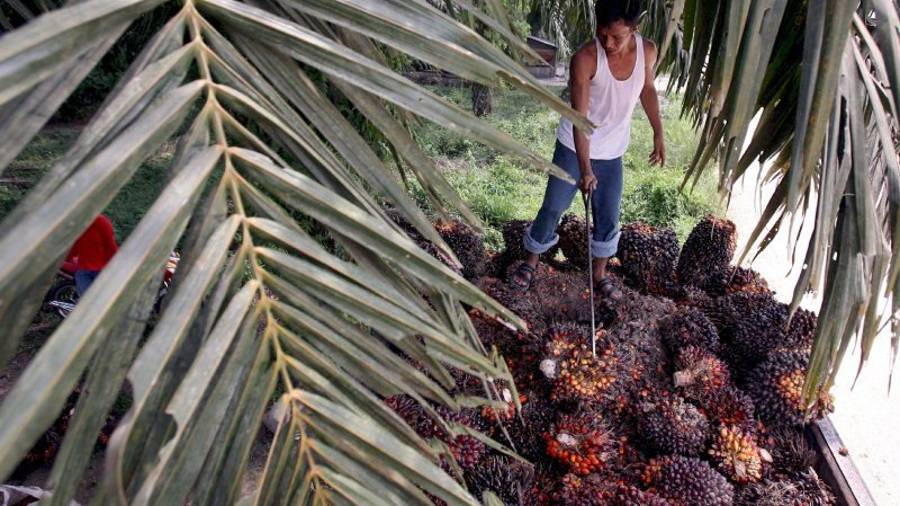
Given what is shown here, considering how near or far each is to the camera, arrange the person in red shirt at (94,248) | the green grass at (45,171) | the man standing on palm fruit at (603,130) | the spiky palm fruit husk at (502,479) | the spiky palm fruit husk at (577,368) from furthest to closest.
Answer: the green grass at (45,171), the person in red shirt at (94,248), the man standing on palm fruit at (603,130), the spiky palm fruit husk at (577,368), the spiky palm fruit husk at (502,479)

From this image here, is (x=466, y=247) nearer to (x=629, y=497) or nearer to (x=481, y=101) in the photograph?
(x=629, y=497)

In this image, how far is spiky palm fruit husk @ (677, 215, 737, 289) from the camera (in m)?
2.18

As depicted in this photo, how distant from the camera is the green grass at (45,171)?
11.6 ft

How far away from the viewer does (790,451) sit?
1.65 metres

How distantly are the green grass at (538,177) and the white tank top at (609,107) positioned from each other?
Result: 96 centimetres

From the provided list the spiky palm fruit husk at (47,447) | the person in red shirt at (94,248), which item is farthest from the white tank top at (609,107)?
the spiky palm fruit husk at (47,447)

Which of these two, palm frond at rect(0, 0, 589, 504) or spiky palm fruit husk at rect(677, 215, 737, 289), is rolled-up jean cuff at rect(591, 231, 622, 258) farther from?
palm frond at rect(0, 0, 589, 504)

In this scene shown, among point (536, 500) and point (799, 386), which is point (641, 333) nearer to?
point (799, 386)

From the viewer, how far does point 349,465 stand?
52 cm

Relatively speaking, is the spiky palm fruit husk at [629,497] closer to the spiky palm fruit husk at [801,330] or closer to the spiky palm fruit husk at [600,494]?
the spiky palm fruit husk at [600,494]

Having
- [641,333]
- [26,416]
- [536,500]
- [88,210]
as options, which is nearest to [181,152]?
[88,210]

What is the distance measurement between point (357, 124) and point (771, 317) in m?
1.57

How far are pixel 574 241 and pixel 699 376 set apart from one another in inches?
28.8

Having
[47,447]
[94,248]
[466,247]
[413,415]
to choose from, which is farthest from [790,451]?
[94,248]
